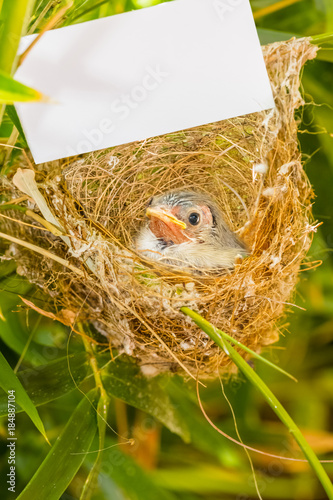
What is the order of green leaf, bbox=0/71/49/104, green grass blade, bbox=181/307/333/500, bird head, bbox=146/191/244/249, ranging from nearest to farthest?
green leaf, bbox=0/71/49/104
green grass blade, bbox=181/307/333/500
bird head, bbox=146/191/244/249

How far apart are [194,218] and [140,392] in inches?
17.0

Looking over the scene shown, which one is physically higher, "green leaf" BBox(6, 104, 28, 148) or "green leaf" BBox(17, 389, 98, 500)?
"green leaf" BBox(6, 104, 28, 148)

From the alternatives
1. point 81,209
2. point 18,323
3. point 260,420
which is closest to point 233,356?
point 81,209

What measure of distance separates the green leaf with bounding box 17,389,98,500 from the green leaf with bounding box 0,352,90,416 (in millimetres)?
49

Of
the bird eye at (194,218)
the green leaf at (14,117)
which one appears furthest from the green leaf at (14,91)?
the bird eye at (194,218)

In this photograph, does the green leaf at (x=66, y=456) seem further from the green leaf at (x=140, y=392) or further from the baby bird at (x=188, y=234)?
the baby bird at (x=188, y=234)

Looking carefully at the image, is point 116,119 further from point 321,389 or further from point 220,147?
point 321,389

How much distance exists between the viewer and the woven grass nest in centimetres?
81

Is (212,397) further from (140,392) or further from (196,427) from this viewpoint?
(140,392)

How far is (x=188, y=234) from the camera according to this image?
1.02m

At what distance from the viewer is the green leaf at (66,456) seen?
2.53 feet

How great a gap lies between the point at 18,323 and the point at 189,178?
532 mm

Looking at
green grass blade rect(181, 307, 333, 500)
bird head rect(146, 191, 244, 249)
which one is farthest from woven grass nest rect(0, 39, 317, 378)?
green grass blade rect(181, 307, 333, 500)

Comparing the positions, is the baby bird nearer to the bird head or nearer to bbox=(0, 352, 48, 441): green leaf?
the bird head
